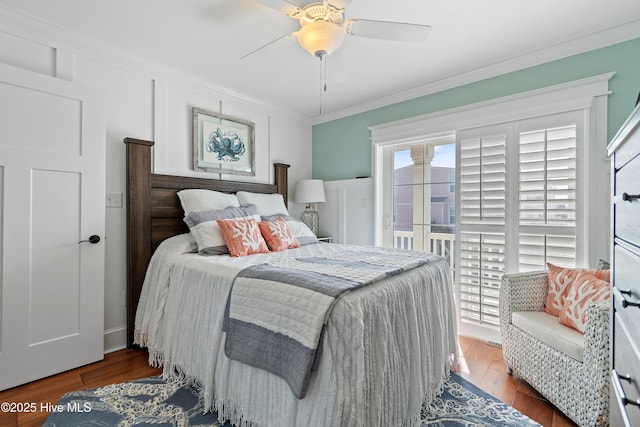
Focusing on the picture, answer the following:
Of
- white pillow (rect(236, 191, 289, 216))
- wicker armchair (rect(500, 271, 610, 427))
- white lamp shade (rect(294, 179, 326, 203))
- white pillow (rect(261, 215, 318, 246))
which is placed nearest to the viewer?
wicker armchair (rect(500, 271, 610, 427))

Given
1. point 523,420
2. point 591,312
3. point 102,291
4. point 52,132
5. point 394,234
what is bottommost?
point 523,420

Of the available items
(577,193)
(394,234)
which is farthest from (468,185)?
(394,234)

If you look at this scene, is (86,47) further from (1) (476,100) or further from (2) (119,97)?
(1) (476,100)

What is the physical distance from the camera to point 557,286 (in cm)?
197

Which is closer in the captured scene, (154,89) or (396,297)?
(396,297)

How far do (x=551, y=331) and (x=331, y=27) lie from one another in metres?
2.22

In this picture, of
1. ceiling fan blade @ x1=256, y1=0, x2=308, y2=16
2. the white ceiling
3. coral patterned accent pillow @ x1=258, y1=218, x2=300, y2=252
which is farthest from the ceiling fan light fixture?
coral patterned accent pillow @ x1=258, y1=218, x2=300, y2=252

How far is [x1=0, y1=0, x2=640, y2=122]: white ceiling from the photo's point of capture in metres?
1.89

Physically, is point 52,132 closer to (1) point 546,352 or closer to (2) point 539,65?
(1) point 546,352

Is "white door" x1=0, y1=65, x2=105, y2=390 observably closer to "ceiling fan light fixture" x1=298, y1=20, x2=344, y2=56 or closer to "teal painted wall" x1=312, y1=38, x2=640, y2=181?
"ceiling fan light fixture" x1=298, y1=20, x2=344, y2=56

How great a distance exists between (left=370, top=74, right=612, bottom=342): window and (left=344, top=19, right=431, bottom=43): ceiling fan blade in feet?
4.33

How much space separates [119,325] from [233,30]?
2523 millimetres

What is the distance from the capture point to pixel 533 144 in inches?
96.0

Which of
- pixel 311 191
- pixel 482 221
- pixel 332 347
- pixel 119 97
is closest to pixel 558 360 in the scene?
pixel 482 221
